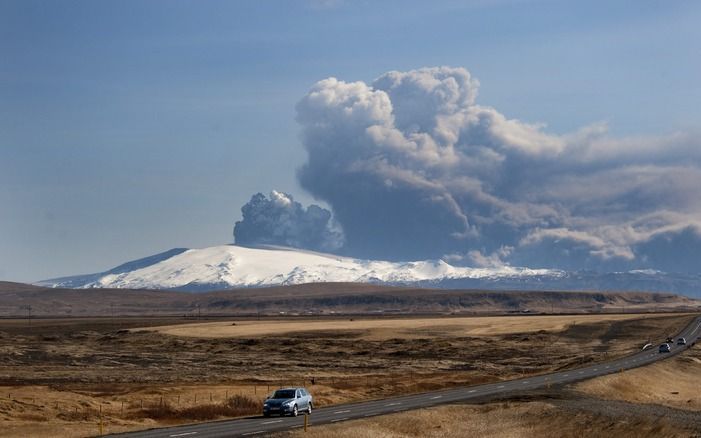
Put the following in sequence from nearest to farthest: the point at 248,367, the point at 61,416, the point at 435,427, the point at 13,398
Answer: the point at 435,427
the point at 61,416
the point at 13,398
the point at 248,367

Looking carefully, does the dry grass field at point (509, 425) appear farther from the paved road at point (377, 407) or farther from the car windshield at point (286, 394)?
the car windshield at point (286, 394)

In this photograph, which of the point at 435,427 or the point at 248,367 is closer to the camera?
the point at 435,427

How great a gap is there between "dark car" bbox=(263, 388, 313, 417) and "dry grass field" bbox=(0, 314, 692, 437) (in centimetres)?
539

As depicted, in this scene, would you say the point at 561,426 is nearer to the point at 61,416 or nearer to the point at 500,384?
the point at 500,384

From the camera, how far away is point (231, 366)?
126 metres

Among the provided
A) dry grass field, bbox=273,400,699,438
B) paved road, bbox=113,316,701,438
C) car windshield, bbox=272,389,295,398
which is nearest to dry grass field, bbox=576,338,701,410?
paved road, bbox=113,316,701,438

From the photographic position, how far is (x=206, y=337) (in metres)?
190

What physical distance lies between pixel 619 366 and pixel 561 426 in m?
46.3

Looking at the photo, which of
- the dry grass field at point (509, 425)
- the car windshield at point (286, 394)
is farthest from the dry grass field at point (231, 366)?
the dry grass field at point (509, 425)

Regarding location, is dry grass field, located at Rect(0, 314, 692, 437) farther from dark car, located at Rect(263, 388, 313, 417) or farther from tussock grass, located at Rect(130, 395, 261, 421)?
dark car, located at Rect(263, 388, 313, 417)

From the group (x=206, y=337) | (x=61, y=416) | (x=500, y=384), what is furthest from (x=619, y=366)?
Answer: (x=206, y=337)

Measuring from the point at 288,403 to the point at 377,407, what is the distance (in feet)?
26.2

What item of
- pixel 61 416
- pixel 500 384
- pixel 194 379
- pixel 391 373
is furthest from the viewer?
pixel 391 373

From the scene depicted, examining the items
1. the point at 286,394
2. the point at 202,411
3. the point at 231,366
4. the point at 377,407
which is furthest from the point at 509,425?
the point at 231,366
